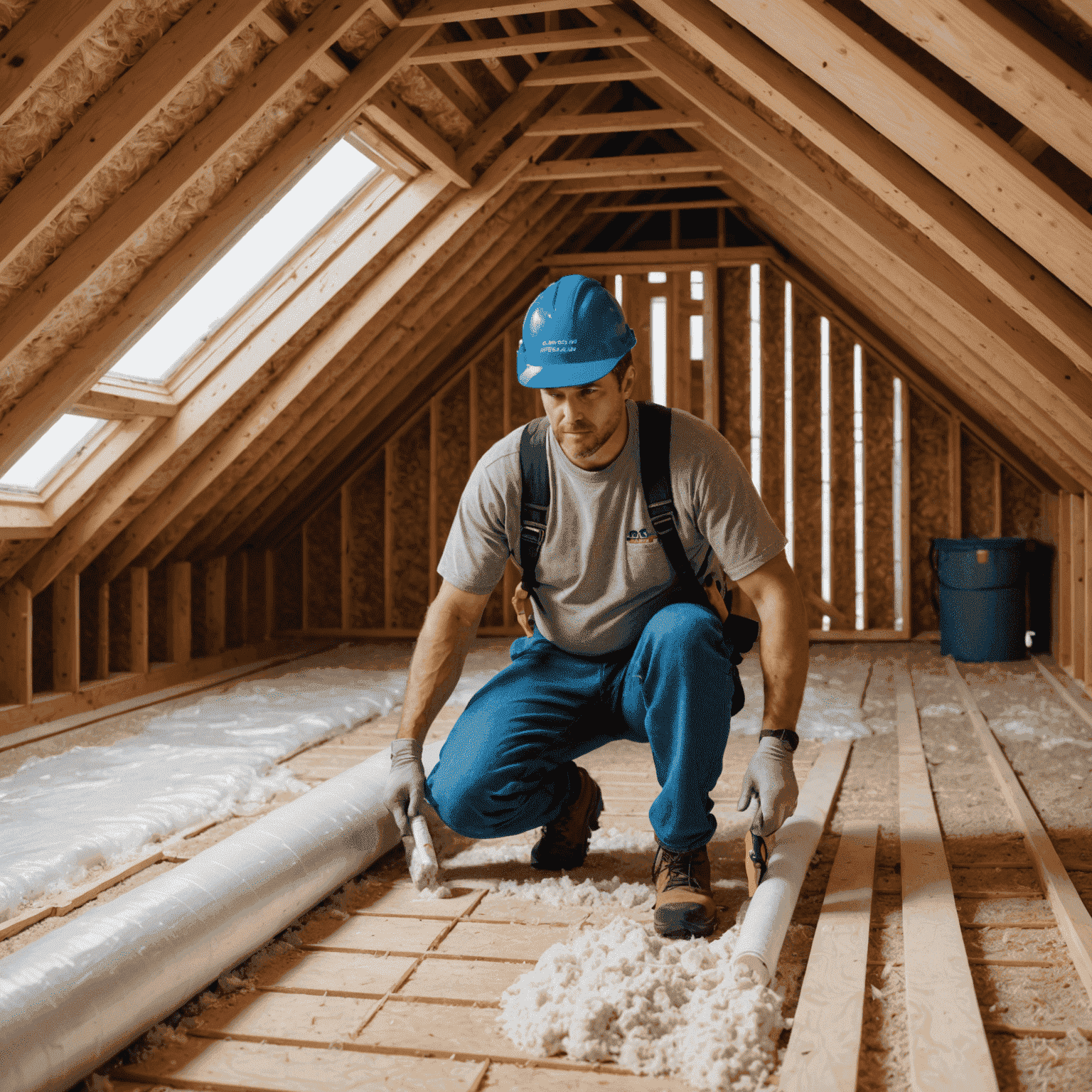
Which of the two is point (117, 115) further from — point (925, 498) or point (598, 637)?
point (925, 498)

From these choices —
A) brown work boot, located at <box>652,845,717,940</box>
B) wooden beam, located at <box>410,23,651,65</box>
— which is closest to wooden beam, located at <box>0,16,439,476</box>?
wooden beam, located at <box>410,23,651,65</box>

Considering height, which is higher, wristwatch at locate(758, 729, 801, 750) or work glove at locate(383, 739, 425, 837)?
wristwatch at locate(758, 729, 801, 750)

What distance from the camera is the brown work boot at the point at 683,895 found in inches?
70.9

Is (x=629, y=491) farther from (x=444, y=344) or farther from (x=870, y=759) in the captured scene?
(x=444, y=344)

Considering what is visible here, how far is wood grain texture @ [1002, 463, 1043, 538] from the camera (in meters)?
6.30

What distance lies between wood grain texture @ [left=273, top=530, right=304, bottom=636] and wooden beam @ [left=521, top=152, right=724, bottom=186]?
10.8 feet

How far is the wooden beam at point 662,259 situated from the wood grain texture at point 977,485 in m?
1.70

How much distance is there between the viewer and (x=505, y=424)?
263 inches

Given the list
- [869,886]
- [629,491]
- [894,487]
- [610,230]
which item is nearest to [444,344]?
[610,230]

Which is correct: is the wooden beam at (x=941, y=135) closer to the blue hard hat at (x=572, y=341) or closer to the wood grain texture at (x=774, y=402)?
the blue hard hat at (x=572, y=341)

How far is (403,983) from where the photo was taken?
1.67 m

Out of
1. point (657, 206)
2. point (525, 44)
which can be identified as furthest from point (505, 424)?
point (525, 44)

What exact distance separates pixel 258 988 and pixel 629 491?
3.57ft

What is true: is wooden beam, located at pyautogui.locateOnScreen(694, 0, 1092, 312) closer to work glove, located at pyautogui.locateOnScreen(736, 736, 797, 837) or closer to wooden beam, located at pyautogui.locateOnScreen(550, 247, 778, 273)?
work glove, located at pyautogui.locateOnScreen(736, 736, 797, 837)
